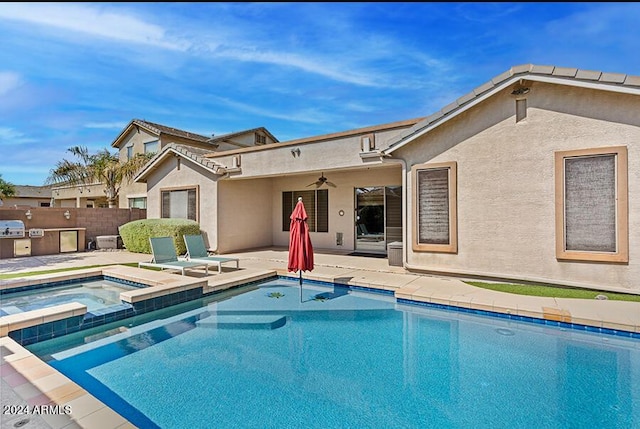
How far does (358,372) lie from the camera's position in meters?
5.59

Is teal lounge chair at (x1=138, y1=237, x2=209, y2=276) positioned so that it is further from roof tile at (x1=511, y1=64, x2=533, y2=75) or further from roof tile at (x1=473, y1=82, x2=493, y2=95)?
roof tile at (x1=511, y1=64, x2=533, y2=75)

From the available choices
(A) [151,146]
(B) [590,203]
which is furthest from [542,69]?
(A) [151,146]

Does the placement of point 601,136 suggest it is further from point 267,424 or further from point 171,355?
point 171,355

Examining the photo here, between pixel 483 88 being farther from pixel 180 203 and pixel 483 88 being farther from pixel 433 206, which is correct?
pixel 180 203

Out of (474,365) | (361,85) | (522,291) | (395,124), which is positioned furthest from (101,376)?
(361,85)

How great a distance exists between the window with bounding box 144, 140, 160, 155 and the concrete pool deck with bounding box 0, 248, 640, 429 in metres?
15.7

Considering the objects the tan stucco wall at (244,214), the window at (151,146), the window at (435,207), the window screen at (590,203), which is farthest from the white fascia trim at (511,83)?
the window at (151,146)

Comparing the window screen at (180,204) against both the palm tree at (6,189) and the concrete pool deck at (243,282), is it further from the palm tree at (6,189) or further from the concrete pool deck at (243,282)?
the palm tree at (6,189)

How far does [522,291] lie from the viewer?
9000mm

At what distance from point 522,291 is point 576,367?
361cm

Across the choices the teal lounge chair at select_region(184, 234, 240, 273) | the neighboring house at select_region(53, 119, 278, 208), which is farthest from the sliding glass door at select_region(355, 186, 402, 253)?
the neighboring house at select_region(53, 119, 278, 208)

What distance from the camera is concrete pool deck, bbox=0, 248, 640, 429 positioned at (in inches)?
154

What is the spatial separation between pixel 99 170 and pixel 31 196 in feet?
77.9

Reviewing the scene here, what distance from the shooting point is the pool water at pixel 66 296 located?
8836 mm
